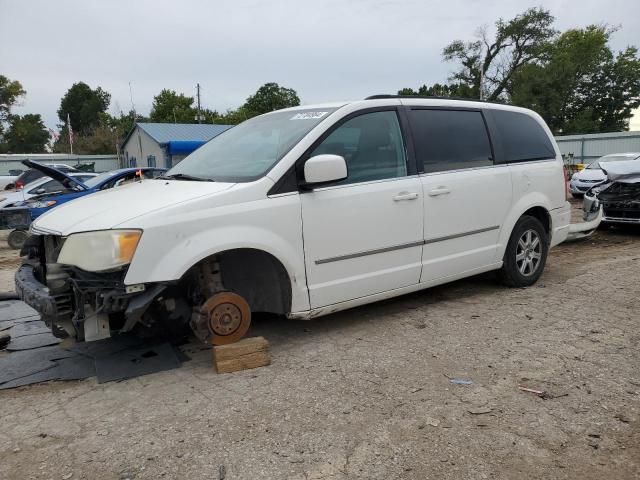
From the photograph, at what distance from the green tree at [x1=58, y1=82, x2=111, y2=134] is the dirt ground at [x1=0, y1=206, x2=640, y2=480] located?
261 feet

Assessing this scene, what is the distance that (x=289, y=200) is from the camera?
12.6 ft

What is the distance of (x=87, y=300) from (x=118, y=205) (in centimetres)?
67

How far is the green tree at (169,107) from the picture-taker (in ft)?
189

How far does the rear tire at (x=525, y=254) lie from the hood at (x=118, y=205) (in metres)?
3.16

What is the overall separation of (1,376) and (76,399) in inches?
28.8

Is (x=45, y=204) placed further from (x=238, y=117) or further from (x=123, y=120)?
(x=123, y=120)

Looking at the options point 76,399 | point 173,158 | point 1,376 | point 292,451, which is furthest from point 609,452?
point 173,158

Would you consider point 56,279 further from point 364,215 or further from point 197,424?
point 364,215

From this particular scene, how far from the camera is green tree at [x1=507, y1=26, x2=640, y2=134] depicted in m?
44.5

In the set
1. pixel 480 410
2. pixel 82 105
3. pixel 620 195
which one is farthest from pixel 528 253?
pixel 82 105

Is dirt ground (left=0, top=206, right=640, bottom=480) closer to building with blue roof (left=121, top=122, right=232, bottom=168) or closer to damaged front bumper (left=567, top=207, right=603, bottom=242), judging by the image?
damaged front bumper (left=567, top=207, right=603, bottom=242)

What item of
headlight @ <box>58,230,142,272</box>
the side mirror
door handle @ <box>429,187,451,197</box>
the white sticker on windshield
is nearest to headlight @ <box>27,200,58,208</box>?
the white sticker on windshield

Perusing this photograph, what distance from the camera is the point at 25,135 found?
67.5m

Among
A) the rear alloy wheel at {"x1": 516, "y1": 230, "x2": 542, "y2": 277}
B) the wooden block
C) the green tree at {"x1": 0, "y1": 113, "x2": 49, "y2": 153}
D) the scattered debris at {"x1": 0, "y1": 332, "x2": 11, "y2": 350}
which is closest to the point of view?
the wooden block
